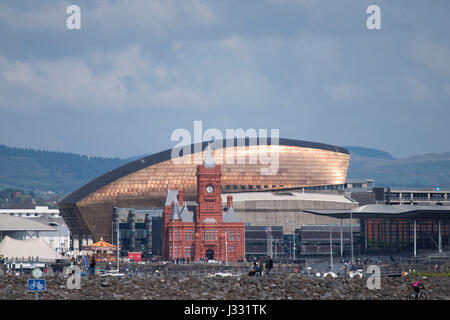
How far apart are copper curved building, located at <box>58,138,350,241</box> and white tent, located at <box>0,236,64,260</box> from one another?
58.9 meters

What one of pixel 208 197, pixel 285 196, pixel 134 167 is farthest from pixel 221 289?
pixel 134 167

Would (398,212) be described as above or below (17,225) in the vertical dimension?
above

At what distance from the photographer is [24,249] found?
403 ft

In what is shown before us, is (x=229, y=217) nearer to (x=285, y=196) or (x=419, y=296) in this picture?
(x=285, y=196)

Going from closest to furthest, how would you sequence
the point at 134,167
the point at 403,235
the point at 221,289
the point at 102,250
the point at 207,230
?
the point at 221,289, the point at 102,250, the point at 403,235, the point at 207,230, the point at 134,167

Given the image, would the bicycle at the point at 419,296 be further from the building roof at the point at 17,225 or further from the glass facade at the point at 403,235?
the building roof at the point at 17,225

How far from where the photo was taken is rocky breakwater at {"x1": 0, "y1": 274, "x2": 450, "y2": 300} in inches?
2295

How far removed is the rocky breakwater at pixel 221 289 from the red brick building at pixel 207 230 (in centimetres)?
7900

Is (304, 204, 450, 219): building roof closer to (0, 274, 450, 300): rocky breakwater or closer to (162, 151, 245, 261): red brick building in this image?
(162, 151, 245, 261): red brick building

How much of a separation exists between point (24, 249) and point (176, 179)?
2771 inches

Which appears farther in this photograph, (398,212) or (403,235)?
(403,235)

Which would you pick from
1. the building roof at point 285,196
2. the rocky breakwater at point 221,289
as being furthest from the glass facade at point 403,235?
the rocky breakwater at point 221,289

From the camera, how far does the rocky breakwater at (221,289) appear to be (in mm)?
58281
